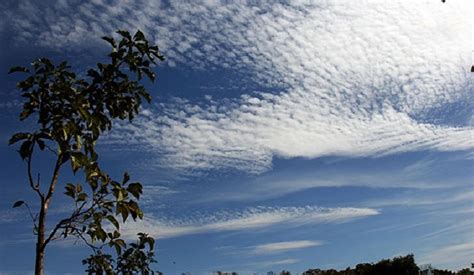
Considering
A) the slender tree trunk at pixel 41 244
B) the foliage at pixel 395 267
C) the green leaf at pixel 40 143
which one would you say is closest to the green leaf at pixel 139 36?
the green leaf at pixel 40 143

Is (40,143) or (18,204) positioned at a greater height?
(40,143)

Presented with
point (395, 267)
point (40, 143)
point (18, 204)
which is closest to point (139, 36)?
point (40, 143)

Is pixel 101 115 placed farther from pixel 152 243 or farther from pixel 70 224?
pixel 152 243

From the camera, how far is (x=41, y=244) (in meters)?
4.87

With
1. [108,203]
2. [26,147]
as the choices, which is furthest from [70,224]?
[26,147]

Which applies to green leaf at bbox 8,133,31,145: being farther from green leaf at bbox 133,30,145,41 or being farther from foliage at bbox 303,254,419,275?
foliage at bbox 303,254,419,275

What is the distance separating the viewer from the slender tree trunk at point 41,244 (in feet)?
15.7

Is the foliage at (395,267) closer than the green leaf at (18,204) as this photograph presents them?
No

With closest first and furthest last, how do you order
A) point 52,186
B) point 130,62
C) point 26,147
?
1. point 26,147
2. point 52,186
3. point 130,62

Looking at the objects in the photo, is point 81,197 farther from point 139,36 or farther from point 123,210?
point 139,36

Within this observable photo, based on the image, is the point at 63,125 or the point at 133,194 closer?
the point at 63,125

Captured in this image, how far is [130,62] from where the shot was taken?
5660 mm

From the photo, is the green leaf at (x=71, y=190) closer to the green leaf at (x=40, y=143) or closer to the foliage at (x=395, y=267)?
the green leaf at (x=40, y=143)

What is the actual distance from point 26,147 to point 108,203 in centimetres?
102
